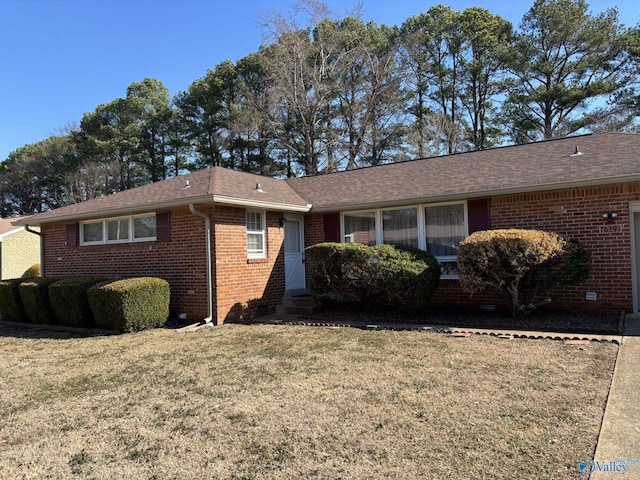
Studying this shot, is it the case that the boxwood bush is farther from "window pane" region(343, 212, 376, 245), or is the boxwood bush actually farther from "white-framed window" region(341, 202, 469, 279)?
"window pane" region(343, 212, 376, 245)

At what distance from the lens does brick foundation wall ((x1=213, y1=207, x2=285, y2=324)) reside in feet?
30.0

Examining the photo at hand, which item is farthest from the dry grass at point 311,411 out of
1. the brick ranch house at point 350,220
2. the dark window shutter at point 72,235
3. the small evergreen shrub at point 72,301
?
the dark window shutter at point 72,235

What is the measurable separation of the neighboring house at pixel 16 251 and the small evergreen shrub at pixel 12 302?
29.9 feet

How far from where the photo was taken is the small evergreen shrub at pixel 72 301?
9.17 meters

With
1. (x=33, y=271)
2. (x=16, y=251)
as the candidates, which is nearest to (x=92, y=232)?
(x=33, y=271)

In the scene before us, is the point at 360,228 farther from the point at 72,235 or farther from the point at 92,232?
the point at 72,235

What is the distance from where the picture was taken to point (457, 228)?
30.8 ft

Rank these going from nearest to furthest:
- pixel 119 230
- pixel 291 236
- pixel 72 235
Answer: pixel 119 230 → pixel 291 236 → pixel 72 235

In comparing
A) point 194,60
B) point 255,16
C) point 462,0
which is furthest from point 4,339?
point 462,0

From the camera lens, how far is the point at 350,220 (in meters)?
10.8

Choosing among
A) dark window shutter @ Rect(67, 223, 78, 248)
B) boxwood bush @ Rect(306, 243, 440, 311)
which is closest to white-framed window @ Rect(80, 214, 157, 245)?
dark window shutter @ Rect(67, 223, 78, 248)

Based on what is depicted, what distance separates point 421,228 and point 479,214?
1.31m

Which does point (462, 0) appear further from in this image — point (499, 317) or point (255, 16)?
point (499, 317)

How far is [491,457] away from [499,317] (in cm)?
591
